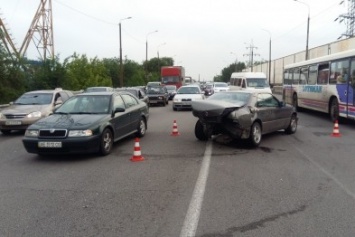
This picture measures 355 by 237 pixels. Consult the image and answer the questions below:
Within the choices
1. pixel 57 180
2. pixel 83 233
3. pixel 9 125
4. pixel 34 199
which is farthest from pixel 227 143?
pixel 9 125

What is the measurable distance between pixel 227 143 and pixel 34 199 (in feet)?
19.7

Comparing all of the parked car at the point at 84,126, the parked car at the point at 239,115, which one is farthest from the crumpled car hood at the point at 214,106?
the parked car at the point at 84,126

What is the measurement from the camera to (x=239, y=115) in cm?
947

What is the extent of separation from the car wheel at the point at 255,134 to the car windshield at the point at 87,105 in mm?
3740

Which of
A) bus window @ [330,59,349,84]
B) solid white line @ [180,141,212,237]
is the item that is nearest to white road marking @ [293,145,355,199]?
solid white line @ [180,141,212,237]

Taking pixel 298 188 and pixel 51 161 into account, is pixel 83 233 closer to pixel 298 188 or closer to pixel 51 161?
pixel 298 188

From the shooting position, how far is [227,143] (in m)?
10.5

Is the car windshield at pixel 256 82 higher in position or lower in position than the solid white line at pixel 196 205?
higher

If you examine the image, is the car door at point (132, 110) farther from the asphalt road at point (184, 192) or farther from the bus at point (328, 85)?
the bus at point (328, 85)

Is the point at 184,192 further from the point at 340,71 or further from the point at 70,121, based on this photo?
the point at 340,71

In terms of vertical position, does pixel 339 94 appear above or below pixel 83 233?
above

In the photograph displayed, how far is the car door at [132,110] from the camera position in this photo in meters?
10.8

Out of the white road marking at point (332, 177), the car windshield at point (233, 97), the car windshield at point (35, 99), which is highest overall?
the car windshield at point (233, 97)

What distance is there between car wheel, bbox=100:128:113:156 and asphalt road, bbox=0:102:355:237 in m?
0.23
